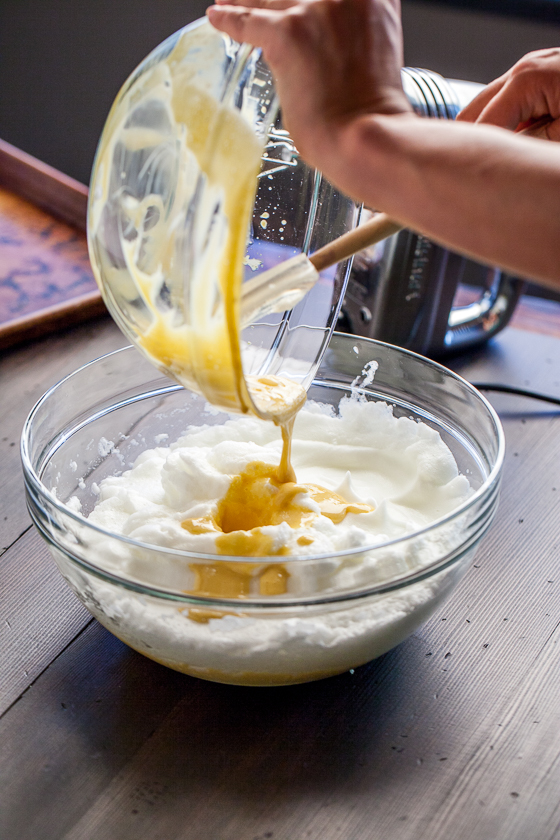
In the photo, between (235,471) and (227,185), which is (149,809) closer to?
(235,471)

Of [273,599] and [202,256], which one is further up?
[202,256]

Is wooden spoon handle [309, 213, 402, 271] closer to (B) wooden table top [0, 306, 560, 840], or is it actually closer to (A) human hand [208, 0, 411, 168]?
(A) human hand [208, 0, 411, 168]

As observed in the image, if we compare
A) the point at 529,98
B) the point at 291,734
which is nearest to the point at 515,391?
the point at 529,98

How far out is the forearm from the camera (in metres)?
0.49

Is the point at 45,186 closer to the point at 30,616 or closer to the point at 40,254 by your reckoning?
the point at 40,254

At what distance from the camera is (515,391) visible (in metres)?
1.21

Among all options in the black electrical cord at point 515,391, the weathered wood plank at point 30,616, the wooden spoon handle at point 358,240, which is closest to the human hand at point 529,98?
the wooden spoon handle at point 358,240

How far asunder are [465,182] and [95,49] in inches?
102

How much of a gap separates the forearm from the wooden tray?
0.84 metres

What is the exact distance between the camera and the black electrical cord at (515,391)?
46.8 inches

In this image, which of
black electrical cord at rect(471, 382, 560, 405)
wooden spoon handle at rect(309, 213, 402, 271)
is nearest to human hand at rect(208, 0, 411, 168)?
wooden spoon handle at rect(309, 213, 402, 271)

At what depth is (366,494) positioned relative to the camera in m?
0.88

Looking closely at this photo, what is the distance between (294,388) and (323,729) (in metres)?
0.33

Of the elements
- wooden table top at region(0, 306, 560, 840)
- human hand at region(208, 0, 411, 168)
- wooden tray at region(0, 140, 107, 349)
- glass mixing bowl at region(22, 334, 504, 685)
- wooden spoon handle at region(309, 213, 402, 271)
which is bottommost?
wooden tray at region(0, 140, 107, 349)
